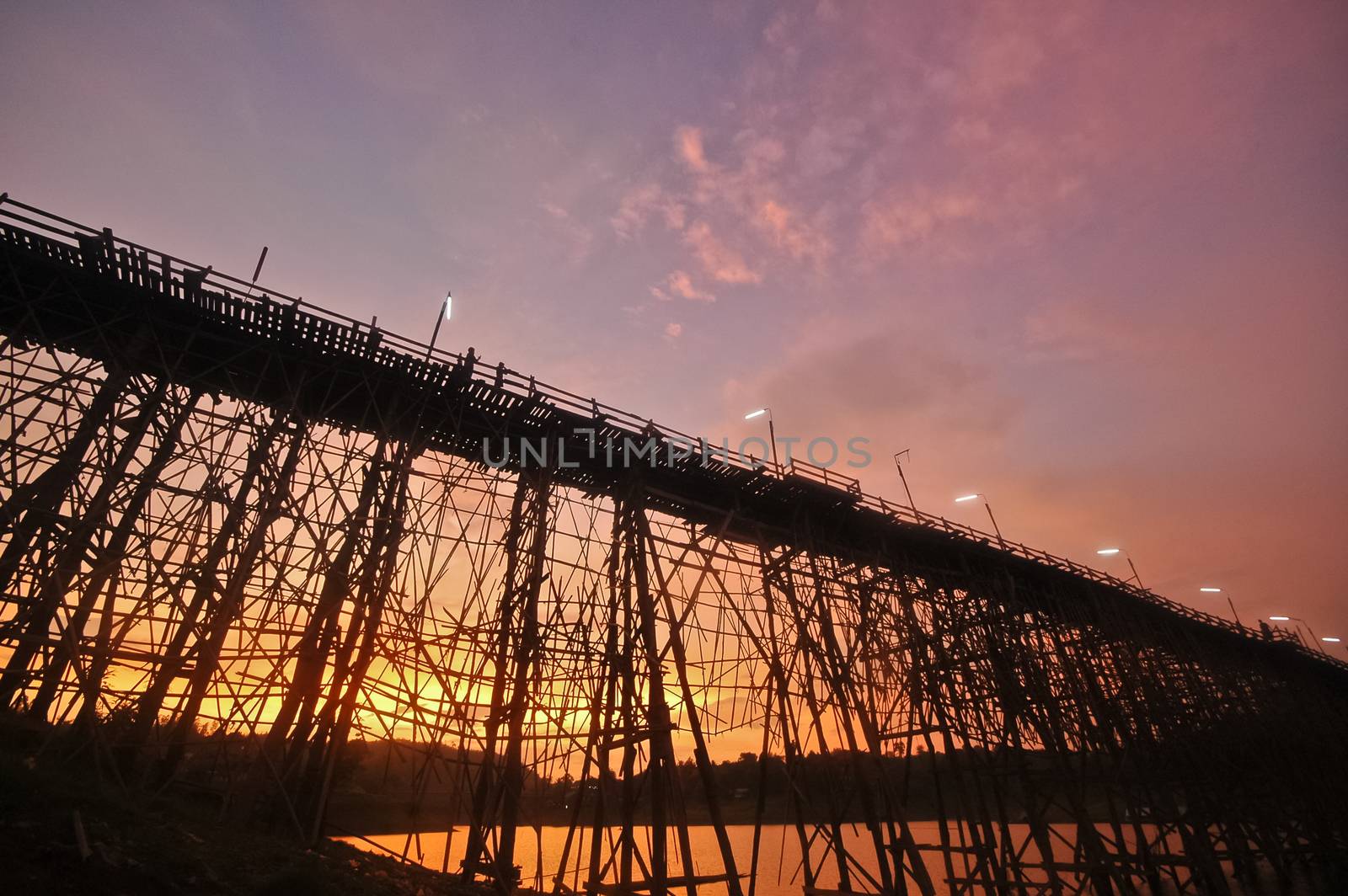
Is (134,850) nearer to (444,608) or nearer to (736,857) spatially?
(444,608)

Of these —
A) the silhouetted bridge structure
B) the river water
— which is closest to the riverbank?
the silhouetted bridge structure

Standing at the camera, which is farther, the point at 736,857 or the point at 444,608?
the point at 736,857

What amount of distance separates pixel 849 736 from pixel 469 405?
10.1 metres

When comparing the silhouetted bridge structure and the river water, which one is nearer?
the silhouetted bridge structure

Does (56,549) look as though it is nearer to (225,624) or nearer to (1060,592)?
(225,624)

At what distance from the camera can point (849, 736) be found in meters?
12.2

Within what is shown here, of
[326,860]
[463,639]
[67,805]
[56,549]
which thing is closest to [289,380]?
[56,549]

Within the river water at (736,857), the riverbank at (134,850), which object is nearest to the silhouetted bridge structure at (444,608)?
the riverbank at (134,850)

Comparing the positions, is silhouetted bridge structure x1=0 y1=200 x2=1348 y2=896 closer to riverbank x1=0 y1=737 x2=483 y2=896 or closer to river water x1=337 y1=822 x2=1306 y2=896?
riverbank x1=0 y1=737 x2=483 y2=896

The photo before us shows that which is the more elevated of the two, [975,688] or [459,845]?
[975,688]

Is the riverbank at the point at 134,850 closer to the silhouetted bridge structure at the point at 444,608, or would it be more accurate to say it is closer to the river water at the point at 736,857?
the silhouetted bridge structure at the point at 444,608

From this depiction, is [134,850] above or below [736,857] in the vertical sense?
above

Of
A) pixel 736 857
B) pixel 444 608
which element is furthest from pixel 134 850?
pixel 736 857

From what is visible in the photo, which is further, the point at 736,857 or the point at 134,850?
the point at 736,857
